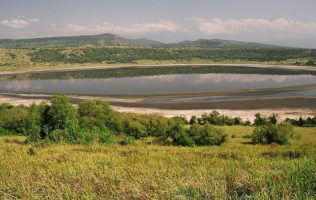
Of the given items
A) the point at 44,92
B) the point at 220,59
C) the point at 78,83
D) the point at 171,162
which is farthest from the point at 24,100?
the point at 220,59

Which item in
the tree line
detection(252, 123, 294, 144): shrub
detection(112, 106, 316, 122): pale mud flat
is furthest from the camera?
detection(112, 106, 316, 122): pale mud flat

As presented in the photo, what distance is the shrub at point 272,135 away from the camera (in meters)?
35.6

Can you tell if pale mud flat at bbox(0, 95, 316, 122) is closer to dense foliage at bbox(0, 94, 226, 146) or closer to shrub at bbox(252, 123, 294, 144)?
dense foliage at bbox(0, 94, 226, 146)

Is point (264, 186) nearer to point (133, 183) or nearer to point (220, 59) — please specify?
point (133, 183)

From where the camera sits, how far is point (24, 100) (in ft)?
259

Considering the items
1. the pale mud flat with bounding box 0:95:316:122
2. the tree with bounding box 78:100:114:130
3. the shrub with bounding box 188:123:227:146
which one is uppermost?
the tree with bounding box 78:100:114:130

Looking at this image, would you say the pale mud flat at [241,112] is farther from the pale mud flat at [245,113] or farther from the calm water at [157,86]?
the calm water at [157,86]

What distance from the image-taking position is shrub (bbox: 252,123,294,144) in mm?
35625

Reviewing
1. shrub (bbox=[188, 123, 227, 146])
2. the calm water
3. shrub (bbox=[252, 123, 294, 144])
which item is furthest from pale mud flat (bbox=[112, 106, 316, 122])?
the calm water

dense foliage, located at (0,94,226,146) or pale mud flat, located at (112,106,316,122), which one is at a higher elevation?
dense foliage, located at (0,94,226,146)

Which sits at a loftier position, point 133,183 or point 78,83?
point 133,183

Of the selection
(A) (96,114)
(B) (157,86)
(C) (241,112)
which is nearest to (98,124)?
(A) (96,114)

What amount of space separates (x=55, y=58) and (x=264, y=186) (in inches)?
8036

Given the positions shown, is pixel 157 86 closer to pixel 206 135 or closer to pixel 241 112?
pixel 241 112
